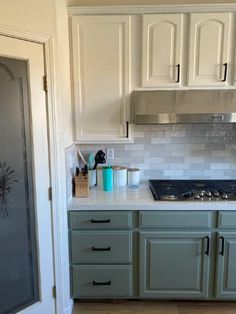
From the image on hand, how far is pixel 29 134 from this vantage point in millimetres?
1774

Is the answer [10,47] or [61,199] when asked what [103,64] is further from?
[61,199]

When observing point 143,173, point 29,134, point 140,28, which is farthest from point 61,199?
point 140,28

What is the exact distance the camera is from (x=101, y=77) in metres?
2.29

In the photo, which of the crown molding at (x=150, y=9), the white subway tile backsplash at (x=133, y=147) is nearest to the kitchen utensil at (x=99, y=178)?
the white subway tile backsplash at (x=133, y=147)

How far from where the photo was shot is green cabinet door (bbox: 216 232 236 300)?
6.85 ft

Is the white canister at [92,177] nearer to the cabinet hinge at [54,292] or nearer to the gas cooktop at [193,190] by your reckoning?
the gas cooktop at [193,190]

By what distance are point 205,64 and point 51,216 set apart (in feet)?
5.74

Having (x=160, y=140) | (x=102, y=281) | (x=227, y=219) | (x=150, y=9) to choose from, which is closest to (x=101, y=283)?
(x=102, y=281)

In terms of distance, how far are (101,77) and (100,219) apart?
1193mm

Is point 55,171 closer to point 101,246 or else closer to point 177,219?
point 101,246

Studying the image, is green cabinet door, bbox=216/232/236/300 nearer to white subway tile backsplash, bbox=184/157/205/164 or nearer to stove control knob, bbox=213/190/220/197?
stove control knob, bbox=213/190/220/197

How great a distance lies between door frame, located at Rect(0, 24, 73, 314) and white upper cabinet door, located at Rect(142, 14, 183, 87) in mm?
818

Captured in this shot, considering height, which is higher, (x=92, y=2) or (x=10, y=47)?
(x=92, y=2)

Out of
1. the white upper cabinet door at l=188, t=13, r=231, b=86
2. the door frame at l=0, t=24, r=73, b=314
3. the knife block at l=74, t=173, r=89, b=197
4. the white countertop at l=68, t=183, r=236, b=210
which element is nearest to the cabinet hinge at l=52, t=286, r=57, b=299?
the door frame at l=0, t=24, r=73, b=314
